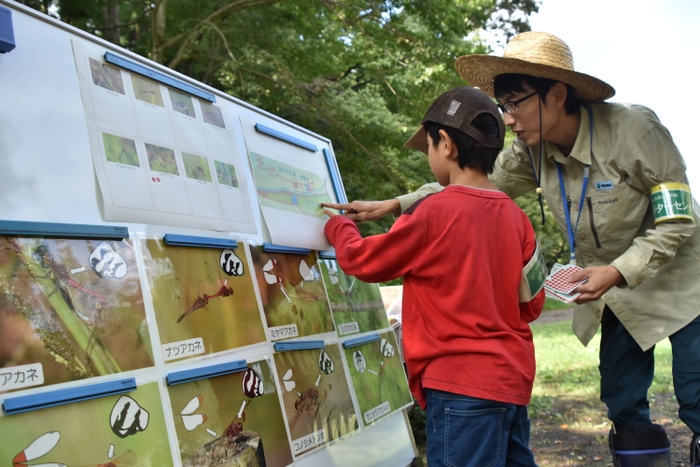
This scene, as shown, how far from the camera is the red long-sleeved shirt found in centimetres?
202

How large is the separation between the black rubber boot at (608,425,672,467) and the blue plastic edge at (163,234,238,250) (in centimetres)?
190

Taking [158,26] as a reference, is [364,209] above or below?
below

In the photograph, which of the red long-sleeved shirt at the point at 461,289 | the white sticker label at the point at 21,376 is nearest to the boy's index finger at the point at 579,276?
the red long-sleeved shirt at the point at 461,289

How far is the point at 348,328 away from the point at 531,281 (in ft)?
2.88

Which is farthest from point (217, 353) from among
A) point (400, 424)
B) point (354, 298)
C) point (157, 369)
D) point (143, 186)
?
point (400, 424)

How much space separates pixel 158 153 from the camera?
82.3 inches

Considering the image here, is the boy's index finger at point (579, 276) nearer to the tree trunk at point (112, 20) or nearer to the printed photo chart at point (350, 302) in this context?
the printed photo chart at point (350, 302)

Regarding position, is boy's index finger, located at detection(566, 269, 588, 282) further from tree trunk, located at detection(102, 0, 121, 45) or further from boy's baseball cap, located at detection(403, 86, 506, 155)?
tree trunk, located at detection(102, 0, 121, 45)

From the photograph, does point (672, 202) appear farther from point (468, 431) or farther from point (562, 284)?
point (468, 431)

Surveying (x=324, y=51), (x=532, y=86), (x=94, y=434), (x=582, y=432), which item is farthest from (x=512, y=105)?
(x=324, y=51)

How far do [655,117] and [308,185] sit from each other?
1465 millimetres

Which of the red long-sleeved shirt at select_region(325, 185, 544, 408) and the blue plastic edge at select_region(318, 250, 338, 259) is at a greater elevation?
the blue plastic edge at select_region(318, 250, 338, 259)

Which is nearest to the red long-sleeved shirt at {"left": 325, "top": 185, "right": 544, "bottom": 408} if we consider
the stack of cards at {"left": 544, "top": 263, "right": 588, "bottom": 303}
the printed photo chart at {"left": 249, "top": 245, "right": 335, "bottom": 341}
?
the stack of cards at {"left": 544, "top": 263, "right": 588, "bottom": 303}

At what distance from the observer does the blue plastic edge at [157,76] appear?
2.06m
